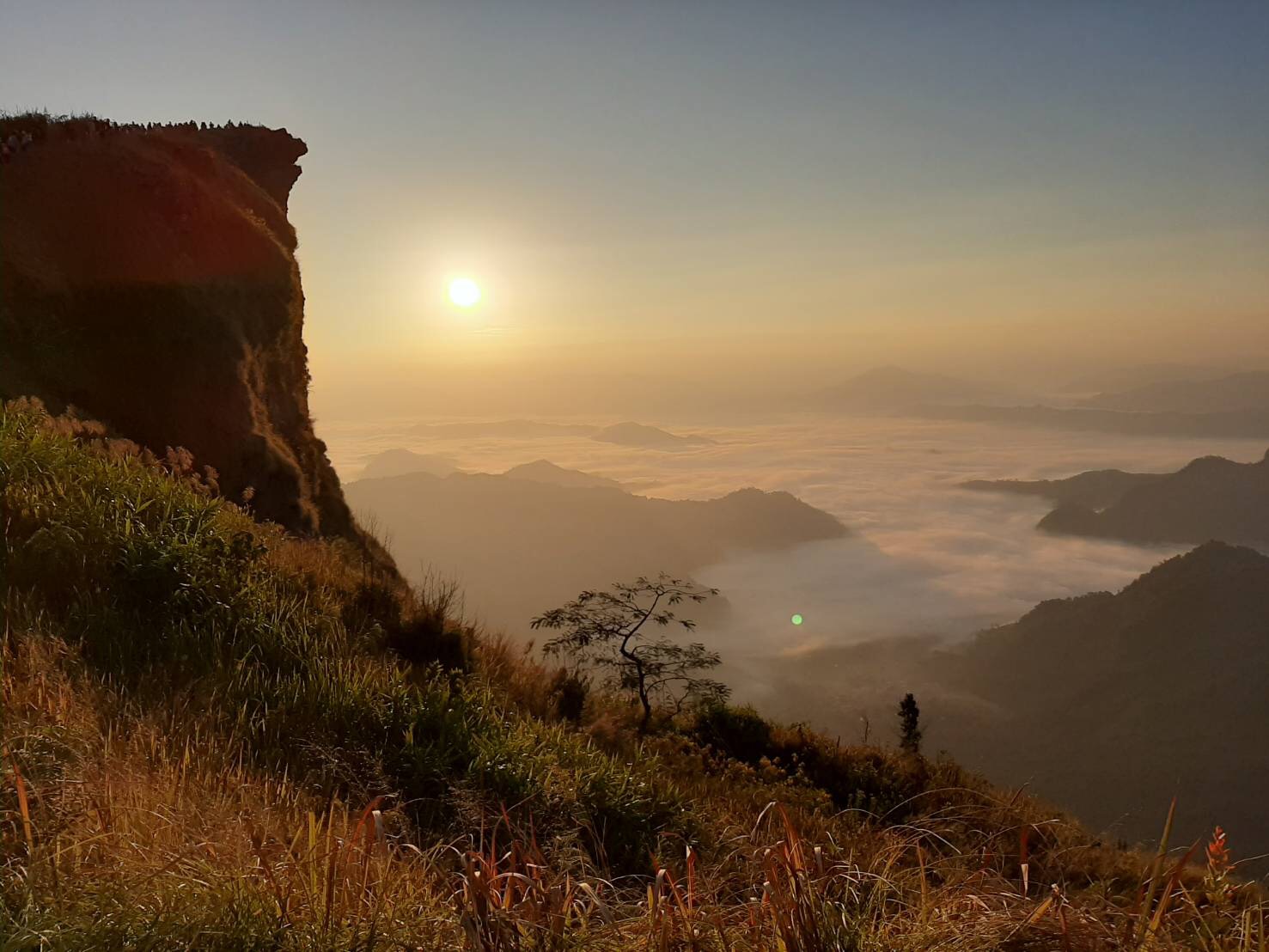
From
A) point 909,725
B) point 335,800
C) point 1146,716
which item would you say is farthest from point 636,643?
point 1146,716

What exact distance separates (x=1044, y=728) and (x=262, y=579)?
18767cm

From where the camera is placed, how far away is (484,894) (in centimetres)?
201

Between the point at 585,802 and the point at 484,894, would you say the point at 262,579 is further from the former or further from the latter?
the point at 484,894

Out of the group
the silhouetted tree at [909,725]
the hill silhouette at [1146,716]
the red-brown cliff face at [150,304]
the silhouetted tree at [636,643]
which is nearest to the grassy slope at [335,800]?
the red-brown cliff face at [150,304]

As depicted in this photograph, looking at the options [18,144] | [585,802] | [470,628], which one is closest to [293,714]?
[585,802]

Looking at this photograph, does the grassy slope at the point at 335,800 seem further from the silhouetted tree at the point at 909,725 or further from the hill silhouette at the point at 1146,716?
the hill silhouette at the point at 1146,716

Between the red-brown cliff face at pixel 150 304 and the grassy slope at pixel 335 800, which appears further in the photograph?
the red-brown cliff face at pixel 150 304

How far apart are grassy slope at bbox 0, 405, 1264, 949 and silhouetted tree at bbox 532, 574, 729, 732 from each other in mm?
9324

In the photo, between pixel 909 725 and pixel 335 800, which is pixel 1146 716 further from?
pixel 335 800

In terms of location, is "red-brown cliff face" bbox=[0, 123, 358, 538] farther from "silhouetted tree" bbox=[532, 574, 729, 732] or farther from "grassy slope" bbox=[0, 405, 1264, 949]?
"grassy slope" bbox=[0, 405, 1264, 949]

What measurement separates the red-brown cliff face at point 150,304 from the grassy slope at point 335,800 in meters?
7.03

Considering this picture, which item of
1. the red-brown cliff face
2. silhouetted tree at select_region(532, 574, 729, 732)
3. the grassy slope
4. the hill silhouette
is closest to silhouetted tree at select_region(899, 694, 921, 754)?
silhouetted tree at select_region(532, 574, 729, 732)

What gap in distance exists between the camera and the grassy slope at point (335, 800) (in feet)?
6.91

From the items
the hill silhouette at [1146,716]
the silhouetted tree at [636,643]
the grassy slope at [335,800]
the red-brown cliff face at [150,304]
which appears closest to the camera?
the grassy slope at [335,800]
